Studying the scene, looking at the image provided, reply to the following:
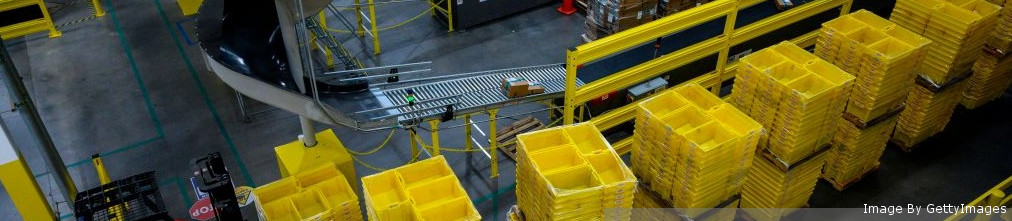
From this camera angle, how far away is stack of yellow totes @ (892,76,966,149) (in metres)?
10.5

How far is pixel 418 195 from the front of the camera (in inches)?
279

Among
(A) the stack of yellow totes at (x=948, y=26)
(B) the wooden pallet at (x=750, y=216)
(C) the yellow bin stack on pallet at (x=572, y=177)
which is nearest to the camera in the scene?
(C) the yellow bin stack on pallet at (x=572, y=177)

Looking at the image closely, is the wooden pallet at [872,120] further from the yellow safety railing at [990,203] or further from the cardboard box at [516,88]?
the cardboard box at [516,88]

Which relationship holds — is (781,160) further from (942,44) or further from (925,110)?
(925,110)

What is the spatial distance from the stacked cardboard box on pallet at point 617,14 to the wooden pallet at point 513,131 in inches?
78.2

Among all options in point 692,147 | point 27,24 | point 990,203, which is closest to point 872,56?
point 990,203

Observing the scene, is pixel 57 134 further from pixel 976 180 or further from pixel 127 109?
pixel 976 180

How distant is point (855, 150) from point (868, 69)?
1.46 meters

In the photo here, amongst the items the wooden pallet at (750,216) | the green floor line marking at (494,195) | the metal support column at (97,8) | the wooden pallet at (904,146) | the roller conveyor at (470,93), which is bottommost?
the green floor line marking at (494,195)

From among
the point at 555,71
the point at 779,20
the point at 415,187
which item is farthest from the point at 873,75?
the point at 415,187

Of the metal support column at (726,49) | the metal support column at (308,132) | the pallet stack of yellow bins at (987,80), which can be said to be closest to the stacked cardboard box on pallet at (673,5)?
the metal support column at (726,49)

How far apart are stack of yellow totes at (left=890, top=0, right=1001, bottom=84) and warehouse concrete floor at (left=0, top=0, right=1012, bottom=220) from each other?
1615mm

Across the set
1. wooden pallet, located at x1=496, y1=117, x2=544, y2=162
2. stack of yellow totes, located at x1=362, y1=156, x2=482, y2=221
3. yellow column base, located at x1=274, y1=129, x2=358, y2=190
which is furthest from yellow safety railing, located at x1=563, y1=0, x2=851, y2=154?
yellow column base, located at x1=274, y1=129, x2=358, y2=190

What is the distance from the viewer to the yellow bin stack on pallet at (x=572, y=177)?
666cm
